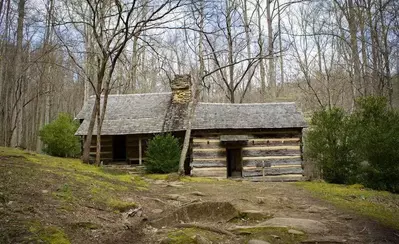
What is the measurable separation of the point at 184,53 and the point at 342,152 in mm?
19096

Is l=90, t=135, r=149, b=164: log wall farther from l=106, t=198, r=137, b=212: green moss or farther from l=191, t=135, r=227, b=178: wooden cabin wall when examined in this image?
l=106, t=198, r=137, b=212: green moss

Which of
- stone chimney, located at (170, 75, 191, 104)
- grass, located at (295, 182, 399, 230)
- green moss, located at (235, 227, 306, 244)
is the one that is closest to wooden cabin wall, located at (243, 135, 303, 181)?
grass, located at (295, 182, 399, 230)

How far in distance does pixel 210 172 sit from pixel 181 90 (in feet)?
20.2

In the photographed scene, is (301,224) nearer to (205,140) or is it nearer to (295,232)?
(295,232)

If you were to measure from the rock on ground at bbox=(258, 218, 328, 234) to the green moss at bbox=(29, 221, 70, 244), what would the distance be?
3721 millimetres

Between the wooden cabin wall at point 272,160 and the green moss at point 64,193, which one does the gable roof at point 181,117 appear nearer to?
the wooden cabin wall at point 272,160

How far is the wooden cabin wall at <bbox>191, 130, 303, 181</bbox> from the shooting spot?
58.9ft

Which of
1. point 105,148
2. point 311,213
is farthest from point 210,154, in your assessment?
point 311,213

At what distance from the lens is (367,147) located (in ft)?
41.8

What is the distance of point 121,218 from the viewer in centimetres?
643

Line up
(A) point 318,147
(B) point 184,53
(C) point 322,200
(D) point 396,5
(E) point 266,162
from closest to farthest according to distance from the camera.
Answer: (C) point 322,200 → (D) point 396,5 → (A) point 318,147 → (E) point 266,162 → (B) point 184,53

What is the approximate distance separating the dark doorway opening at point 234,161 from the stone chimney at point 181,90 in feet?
14.8

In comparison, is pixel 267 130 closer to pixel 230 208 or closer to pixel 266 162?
pixel 266 162

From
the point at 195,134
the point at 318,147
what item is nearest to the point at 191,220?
the point at 318,147
